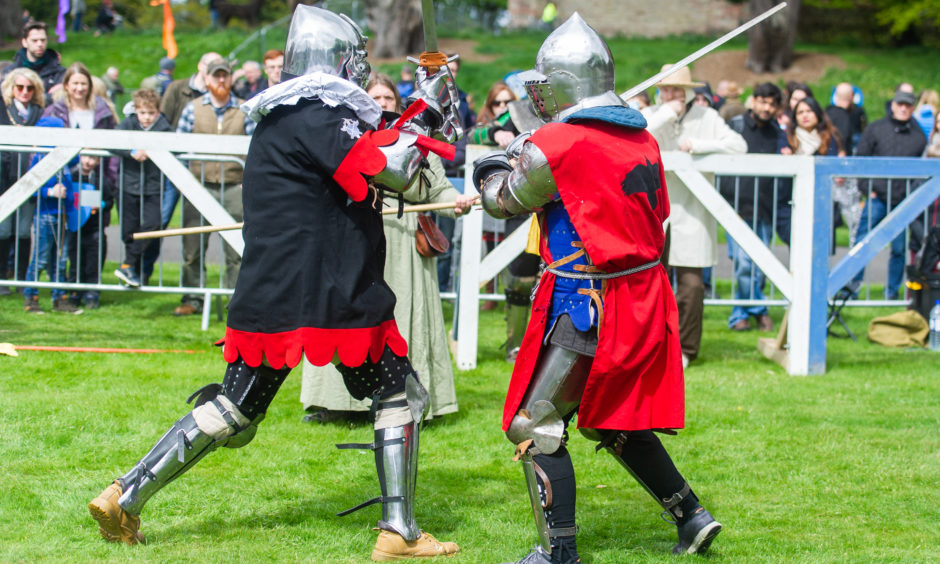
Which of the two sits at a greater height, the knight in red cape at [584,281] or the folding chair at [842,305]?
the knight in red cape at [584,281]

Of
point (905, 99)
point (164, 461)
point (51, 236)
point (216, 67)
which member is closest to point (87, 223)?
point (51, 236)

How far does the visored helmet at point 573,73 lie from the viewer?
11.5 feet

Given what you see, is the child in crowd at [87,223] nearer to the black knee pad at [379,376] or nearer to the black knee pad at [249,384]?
the black knee pad at [249,384]

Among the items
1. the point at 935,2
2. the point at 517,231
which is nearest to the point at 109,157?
the point at 517,231

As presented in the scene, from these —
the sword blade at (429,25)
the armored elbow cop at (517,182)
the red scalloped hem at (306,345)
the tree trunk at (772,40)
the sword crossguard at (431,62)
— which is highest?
the tree trunk at (772,40)

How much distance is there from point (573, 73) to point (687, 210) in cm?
364

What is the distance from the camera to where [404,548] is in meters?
3.68

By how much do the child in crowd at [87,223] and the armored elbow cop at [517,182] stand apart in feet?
15.9

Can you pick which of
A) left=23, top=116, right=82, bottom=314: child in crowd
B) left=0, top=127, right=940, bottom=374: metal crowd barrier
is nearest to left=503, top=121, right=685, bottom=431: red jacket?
left=0, top=127, right=940, bottom=374: metal crowd barrier

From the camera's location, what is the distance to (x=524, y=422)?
354 centimetres

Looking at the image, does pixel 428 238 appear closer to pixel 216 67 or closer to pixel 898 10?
pixel 216 67

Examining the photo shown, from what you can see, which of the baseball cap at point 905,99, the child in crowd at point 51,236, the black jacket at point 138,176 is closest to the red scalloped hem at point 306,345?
the black jacket at point 138,176

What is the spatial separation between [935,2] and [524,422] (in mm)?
29543

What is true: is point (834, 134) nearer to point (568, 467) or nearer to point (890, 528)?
point (890, 528)
